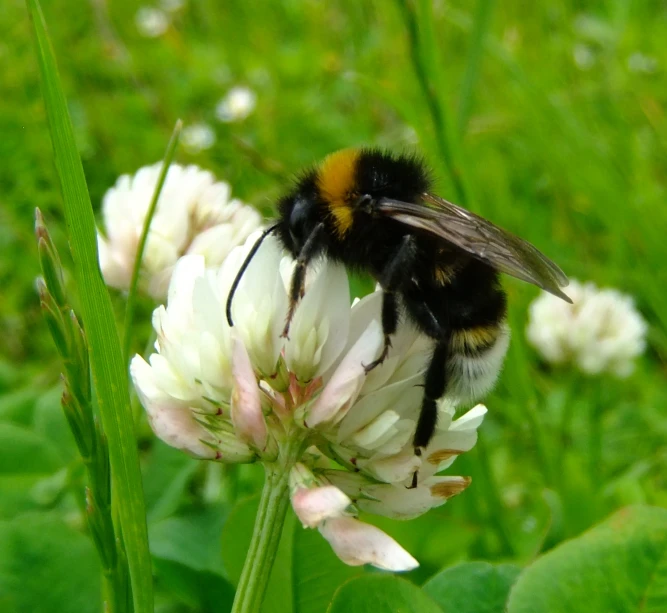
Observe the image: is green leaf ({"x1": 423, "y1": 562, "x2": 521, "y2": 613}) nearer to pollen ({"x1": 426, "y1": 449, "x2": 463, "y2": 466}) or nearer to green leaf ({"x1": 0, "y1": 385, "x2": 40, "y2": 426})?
pollen ({"x1": 426, "y1": 449, "x2": 463, "y2": 466})

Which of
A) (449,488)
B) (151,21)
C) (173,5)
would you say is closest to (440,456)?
(449,488)

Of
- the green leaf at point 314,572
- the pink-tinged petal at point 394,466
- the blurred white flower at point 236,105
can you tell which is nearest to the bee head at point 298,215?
the pink-tinged petal at point 394,466

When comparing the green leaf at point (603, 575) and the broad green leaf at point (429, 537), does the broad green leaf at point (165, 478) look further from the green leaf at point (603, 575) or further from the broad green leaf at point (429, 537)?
the green leaf at point (603, 575)

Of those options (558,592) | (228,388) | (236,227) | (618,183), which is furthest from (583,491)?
(618,183)

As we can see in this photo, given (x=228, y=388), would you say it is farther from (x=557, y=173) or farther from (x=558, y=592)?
(x=557, y=173)

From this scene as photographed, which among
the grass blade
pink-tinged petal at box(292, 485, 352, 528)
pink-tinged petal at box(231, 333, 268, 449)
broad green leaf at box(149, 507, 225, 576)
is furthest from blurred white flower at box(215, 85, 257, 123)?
pink-tinged petal at box(292, 485, 352, 528)

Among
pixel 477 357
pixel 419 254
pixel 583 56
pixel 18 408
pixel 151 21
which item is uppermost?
pixel 151 21

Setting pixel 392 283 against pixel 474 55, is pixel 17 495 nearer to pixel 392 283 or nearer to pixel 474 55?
pixel 392 283
